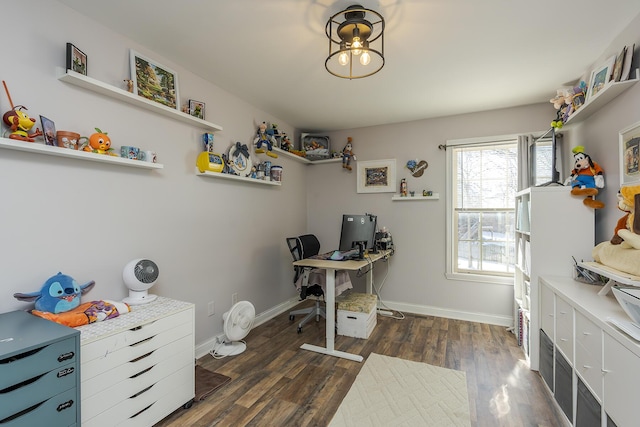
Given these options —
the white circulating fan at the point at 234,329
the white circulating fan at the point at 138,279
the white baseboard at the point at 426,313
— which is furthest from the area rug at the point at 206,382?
the white baseboard at the point at 426,313

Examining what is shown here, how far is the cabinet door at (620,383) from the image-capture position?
1071mm

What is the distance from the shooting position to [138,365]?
162 centimetres

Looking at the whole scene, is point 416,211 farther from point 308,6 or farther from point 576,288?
point 308,6

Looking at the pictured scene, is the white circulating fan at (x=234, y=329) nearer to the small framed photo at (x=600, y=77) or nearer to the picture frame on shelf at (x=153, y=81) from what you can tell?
the picture frame on shelf at (x=153, y=81)

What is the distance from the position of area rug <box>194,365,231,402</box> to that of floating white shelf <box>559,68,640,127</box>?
3335 mm

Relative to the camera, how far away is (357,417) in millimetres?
1824

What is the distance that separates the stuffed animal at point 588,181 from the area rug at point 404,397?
165cm

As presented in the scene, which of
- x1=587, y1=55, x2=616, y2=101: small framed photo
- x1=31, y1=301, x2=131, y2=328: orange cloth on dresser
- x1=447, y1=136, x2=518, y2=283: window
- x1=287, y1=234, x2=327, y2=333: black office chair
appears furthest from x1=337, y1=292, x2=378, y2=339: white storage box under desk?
x1=587, y1=55, x2=616, y2=101: small framed photo

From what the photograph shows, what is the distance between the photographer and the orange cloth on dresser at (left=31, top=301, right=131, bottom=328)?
4.86ft

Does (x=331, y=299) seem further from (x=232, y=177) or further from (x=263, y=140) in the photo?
(x=263, y=140)

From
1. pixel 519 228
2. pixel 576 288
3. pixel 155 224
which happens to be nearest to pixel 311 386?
pixel 155 224

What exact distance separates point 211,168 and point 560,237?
2.92m

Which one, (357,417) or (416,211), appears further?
(416,211)

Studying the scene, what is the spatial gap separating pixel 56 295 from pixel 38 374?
Result: 50 centimetres
